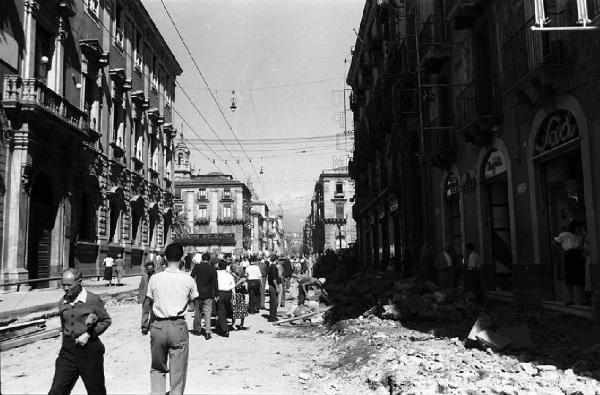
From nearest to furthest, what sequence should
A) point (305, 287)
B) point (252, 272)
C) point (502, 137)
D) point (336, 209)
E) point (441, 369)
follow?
point (441, 369)
point (502, 137)
point (252, 272)
point (305, 287)
point (336, 209)

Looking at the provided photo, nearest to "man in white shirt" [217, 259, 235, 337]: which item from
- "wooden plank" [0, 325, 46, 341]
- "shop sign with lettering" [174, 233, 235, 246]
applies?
"wooden plank" [0, 325, 46, 341]

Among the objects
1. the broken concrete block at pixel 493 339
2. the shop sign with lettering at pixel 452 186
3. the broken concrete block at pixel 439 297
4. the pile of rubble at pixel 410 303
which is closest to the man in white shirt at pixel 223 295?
the pile of rubble at pixel 410 303

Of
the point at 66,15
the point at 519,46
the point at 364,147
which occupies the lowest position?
the point at 519,46

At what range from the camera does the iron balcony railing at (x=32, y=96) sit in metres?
16.5

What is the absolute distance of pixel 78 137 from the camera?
66.1 ft

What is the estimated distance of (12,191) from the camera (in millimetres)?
16750

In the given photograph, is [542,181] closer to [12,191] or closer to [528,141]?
[528,141]

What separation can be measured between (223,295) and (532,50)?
302 inches

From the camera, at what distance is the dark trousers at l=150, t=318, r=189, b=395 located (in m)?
4.80

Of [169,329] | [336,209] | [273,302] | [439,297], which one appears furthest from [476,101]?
[336,209]

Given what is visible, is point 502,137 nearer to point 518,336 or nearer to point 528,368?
point 518,336

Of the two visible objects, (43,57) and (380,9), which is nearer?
(43,57)

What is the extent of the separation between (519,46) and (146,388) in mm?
8820

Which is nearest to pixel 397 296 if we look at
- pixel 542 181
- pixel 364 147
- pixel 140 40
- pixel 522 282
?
pixel 522 282
